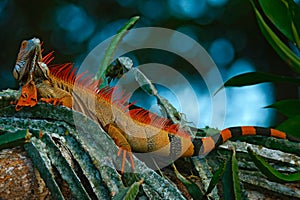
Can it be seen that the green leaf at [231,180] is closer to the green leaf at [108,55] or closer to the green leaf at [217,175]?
the green leaf at [217,175]

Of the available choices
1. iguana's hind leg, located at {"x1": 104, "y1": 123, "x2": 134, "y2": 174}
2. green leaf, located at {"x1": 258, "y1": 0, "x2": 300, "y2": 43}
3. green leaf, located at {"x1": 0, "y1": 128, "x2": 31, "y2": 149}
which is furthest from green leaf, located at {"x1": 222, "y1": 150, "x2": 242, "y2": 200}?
green leaf, located at {"x1": 258, "y1": 0, "x2": 300, "y2": 43}

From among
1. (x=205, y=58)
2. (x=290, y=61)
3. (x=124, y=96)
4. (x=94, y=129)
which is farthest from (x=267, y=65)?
(x=94, y=129)

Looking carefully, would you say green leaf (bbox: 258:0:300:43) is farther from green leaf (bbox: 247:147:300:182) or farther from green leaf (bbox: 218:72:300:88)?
green leaf (bbox: 247:147:300:182)

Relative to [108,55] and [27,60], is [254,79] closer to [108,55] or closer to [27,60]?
[108,55]

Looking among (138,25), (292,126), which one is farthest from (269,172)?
(138,25)

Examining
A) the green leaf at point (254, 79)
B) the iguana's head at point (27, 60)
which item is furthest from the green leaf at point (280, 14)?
the iguana's head at point (27, 60)

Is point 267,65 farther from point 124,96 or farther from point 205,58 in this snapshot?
point 124,96
